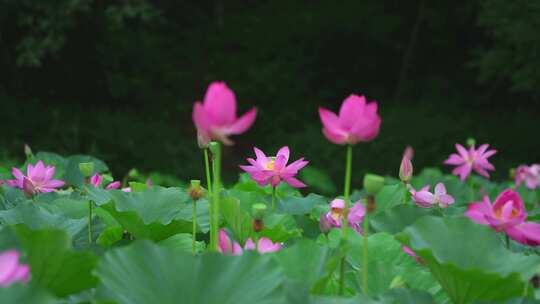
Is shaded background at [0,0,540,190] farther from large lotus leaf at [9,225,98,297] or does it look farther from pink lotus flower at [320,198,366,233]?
large lotus leaf at [9,225,98,297]

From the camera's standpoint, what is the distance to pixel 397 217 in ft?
3.70

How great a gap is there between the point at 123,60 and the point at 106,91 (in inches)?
17.8

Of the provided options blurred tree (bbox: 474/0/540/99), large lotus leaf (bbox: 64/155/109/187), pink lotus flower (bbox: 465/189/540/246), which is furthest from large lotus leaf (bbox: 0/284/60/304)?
blurred tree (bbox: 474/0/540/99)

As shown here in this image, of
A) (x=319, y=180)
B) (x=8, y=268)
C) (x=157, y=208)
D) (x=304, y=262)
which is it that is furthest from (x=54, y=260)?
(x=319, y=180)

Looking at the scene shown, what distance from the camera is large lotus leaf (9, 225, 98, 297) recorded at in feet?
2.31

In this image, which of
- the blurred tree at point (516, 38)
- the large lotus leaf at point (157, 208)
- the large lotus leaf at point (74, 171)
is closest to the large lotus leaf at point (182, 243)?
the large lotus leaf at point (157, 208)

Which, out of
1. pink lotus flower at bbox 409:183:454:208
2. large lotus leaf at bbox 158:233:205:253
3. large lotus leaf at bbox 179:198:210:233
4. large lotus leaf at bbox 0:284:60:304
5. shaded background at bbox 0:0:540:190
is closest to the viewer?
large lotus leaf at bbox 0:284:60:304

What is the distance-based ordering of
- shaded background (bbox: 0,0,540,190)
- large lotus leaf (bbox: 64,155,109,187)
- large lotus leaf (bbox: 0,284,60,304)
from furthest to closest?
shaded background (bbox: 0,0,540,190), large lotus leaf (bbox: 64,155,109,187), large lotus leaf (bbox: 0,284,60,304)

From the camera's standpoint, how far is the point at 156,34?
11.2 m

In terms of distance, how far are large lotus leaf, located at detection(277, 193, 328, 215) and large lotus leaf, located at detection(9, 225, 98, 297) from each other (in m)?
0.67

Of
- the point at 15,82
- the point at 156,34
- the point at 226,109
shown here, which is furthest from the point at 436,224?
the point at 156,34

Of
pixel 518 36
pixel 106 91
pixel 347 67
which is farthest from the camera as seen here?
pixel 347 67

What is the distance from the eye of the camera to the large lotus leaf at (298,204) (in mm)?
1378

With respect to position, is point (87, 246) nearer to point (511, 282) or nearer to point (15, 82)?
point (511, 282)
